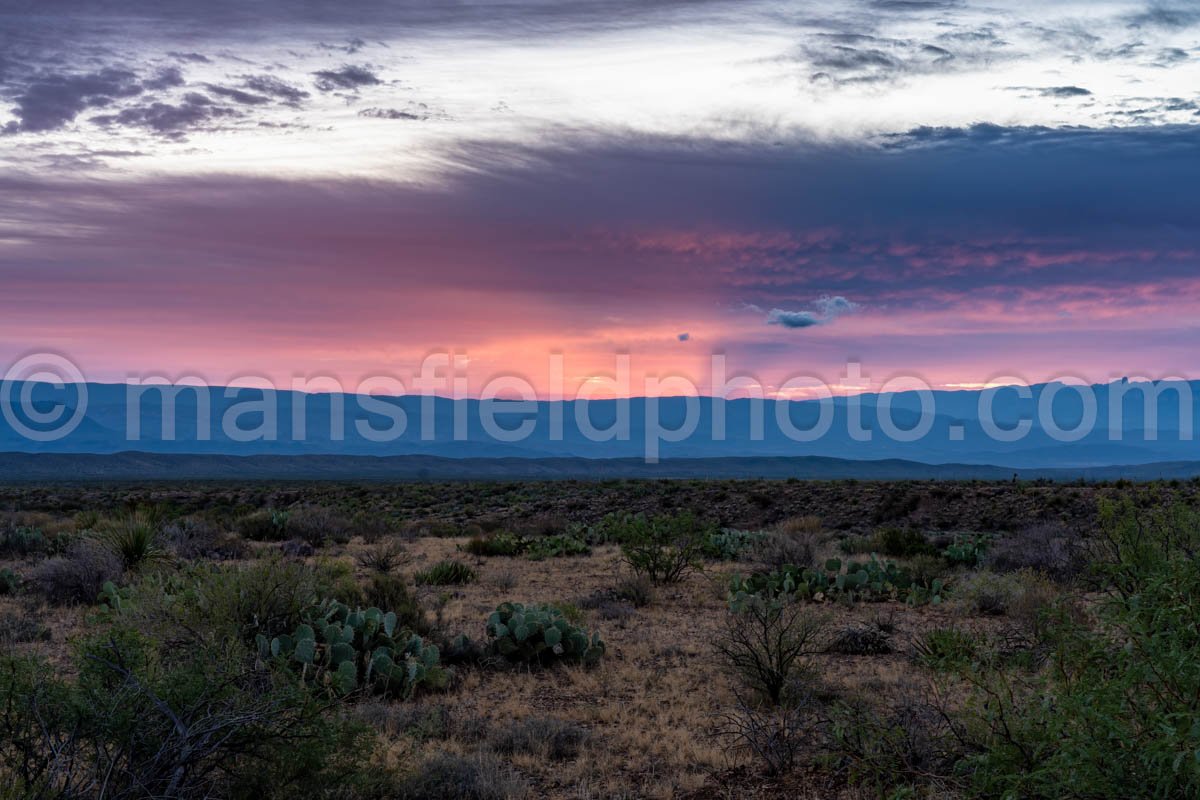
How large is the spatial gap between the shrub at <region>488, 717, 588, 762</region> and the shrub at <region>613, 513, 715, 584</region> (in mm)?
9147

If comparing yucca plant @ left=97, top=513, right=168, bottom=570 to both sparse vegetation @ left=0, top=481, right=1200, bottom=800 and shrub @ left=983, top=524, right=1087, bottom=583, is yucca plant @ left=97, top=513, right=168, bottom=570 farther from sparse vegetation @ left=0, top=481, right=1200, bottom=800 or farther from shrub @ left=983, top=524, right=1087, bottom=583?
shrub @ left=983, top=524, right=1087, bottom=583

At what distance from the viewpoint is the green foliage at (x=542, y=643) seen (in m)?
11.2

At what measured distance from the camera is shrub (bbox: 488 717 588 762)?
26.1 ft

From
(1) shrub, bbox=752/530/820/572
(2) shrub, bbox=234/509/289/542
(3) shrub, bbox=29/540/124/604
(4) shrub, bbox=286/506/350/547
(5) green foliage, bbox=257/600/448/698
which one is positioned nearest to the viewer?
(5) green foliage, bbox=257/600/448/698

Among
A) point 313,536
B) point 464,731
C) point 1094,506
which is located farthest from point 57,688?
point 1094,506

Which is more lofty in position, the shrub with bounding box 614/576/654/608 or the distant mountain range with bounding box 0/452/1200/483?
the shrub with bounding box 614/576/654/608

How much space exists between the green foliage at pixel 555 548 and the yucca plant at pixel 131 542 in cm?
900

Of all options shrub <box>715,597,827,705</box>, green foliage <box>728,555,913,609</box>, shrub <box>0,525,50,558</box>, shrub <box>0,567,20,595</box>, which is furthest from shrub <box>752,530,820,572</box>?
shrub <box>0,525,50,558</box>

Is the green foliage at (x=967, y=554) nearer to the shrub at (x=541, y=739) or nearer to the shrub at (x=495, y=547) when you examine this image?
the shrub at (x=495, y=547)

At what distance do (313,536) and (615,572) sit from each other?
1122cm

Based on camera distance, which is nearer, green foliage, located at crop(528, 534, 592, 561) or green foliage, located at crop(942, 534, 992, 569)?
green foliage, located at crop(942, 534, 992, 569)

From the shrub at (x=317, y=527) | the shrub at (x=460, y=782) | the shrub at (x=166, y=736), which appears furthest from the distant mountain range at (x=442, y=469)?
the shrub at (x=166, y=736)

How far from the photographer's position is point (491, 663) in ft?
36.2

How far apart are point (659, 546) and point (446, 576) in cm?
448
